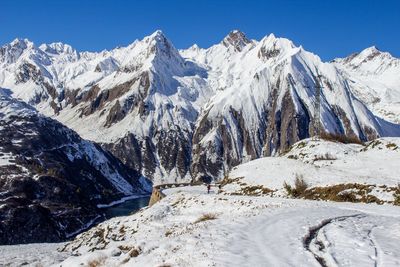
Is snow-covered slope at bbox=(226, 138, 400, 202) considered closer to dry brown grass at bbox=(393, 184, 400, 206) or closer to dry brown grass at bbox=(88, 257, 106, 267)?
dry brown grass at bbox=(393, 184, 400, 206)

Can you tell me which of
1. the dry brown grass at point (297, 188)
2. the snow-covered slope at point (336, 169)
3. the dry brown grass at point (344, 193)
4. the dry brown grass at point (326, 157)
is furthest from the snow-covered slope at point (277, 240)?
the dry brown grass at point (326, 157)

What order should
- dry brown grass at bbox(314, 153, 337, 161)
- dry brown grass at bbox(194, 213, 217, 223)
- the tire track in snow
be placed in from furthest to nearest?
dry brown grass at bbox(314, 153, 337, 161)
dry brown grass at bbox(194, 213, 217, 223)
the tire track in snow

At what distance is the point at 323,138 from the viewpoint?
93.5 m

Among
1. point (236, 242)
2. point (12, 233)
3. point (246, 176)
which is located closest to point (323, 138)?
point (246, 176)

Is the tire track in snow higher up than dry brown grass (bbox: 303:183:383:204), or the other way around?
dry brown grass (bbox: 303:183:383:204)

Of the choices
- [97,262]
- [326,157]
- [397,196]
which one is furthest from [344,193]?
[97,262]

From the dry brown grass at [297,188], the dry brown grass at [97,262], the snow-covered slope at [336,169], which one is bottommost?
the dry brown grass at [97,262]

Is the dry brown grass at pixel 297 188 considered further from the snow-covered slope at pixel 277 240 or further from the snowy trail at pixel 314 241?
the snowy trail at pixel 314 241

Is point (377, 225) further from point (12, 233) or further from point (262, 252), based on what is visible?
point (12, 233)

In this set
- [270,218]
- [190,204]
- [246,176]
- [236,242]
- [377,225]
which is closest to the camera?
[236,242]

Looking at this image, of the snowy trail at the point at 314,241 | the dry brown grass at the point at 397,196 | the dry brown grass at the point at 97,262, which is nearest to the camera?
the snowy trail at the point at 314,241

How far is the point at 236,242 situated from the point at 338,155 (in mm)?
52313

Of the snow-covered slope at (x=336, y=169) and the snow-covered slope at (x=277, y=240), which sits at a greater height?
the snow-covered slope at (x=336, y=169)

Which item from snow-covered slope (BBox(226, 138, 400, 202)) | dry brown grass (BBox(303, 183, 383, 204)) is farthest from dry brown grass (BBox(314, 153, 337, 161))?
dry brown grass (BBox(303, 183, 383, 204))
